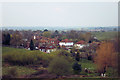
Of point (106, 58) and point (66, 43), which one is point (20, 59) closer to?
point (106, 58)

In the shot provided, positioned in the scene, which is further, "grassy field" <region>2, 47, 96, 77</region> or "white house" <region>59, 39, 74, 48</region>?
"white house" <region>59, 39, 74, 48</region>

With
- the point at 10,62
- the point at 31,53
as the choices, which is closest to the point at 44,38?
the point at 31,53

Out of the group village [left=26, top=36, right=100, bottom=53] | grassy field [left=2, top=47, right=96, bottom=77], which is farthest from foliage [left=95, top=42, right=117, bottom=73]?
village [left=26, top=36, right=100, bottom=53]

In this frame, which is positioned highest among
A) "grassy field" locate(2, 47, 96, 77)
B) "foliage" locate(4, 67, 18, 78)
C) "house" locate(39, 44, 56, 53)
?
"house" locate(39, 44, 56, 53)

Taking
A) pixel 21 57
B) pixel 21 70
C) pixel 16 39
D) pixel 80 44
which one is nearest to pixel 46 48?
pixel 16 39

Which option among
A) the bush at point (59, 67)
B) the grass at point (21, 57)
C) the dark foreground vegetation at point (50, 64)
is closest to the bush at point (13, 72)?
the dark foreground vegetation at point (50, 64)

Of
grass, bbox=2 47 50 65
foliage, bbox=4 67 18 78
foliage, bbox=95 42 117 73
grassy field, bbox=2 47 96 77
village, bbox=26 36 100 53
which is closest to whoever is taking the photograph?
foliage, bbox=4 67 18 78

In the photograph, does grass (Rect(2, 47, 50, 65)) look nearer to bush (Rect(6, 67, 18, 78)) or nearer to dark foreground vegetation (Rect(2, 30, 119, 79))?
dark foreground vegetation (Rect(2, 30, 119, 79))

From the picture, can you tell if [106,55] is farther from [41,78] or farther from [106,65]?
[41,78]

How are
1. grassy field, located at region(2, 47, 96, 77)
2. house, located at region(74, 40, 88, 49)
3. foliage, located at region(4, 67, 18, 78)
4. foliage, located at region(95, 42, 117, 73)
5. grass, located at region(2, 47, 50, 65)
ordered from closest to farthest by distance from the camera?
foliage, located at region(4, 67, 18, 78)
grassy field, located at region(2, 47, 96, 77)
grass, located at region(2, 47, 50, 65)
foliage, located at region(95, 42, 117, 73)
house, located at region(74, 40, 88, 49)
